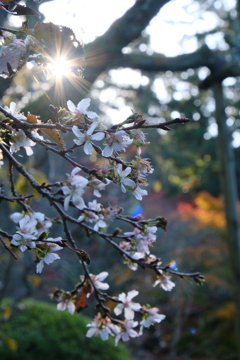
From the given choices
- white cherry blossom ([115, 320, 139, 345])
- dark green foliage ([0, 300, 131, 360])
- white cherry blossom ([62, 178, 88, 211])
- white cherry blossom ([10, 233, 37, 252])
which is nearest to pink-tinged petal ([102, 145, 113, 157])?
white cherry blossom ([62, 178, 88, 211])

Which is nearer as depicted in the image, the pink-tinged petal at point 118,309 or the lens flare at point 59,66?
the lens flare at point 59,66

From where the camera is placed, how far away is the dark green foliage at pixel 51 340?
295cm

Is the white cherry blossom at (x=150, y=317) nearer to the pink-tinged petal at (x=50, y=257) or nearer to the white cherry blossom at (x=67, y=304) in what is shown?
the white cherry blossom at (x=67, y=304)

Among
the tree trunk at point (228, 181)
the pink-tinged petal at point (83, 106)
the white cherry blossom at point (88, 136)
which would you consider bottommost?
the white cherry blossom at point (88, 136)

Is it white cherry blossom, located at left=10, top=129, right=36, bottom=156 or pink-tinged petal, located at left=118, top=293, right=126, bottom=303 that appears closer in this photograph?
white cherry blossom, located at left=10, top=129, right=36, bottom=156

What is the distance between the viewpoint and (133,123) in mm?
653

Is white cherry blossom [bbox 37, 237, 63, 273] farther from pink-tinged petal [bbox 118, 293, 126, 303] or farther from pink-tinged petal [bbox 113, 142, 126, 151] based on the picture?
pink-tinged petal [bbox 118, 293, 126, 303]

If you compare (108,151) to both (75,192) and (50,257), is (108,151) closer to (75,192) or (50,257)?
(75,192)

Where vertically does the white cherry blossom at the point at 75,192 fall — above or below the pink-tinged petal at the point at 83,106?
below

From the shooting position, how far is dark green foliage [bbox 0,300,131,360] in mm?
2953

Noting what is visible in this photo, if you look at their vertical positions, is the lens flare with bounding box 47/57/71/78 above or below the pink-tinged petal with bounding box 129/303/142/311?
above

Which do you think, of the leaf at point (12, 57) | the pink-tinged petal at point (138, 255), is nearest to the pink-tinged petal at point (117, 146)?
the leaf at point (12, 57)

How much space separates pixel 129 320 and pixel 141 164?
1.57 ft

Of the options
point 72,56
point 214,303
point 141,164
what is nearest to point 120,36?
point 72,56
